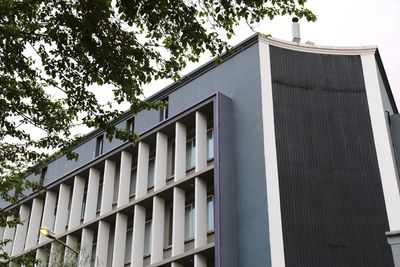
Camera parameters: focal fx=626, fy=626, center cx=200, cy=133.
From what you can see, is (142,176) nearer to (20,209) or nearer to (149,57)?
(20,209)

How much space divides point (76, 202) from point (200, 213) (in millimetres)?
8425

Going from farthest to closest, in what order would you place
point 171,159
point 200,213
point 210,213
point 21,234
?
1. point 21,234
2. point 171,159
3. point 210,213
4. point 200,213

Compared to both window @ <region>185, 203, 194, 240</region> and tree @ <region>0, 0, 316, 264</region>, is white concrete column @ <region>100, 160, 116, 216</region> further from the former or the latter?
tree @ <region>0, 0, 316, 264</region>

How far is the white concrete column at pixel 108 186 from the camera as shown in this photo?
26.5 meters

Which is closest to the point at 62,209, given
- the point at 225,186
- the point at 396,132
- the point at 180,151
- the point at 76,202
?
the point at 76,202

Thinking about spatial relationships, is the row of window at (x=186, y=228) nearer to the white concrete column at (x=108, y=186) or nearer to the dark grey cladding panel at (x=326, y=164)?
the white concrete column at (x=108, y=186)

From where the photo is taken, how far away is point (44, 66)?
12898mm

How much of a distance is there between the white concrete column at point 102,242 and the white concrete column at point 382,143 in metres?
11.3

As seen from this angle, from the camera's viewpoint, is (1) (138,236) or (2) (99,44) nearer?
(2) (99,44)

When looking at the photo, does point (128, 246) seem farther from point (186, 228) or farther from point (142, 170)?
point (186, 228)

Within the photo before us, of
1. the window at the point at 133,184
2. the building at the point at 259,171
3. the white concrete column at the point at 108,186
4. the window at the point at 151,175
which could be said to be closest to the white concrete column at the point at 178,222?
the building at the point at 259,171

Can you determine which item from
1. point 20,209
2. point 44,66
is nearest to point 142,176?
point 20,209

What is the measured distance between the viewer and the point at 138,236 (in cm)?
2417

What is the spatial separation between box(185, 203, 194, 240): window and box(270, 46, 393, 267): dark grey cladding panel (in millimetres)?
4108
